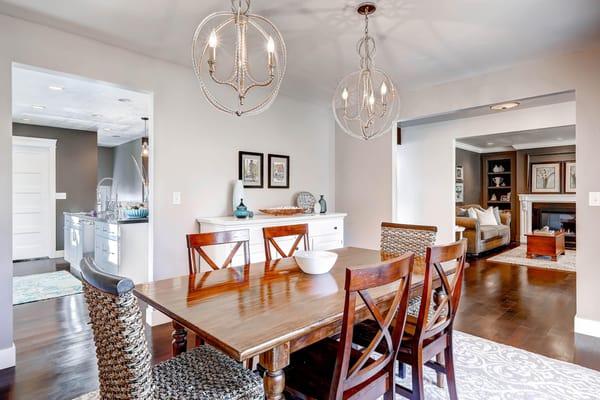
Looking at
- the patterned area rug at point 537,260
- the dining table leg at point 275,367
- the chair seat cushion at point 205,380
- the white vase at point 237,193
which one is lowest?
the patterned area rug at point 537,260

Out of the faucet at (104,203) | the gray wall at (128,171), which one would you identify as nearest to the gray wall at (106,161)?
the gray wall at (128,171)

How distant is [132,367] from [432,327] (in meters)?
1.35

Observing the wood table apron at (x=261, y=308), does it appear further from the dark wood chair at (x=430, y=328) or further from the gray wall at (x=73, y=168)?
the gray wall at (x=73, y=168)

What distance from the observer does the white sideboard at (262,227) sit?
10.4 feet

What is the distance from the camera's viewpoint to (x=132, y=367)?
3.52 feet

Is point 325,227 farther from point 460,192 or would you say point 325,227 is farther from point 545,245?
point 460,192

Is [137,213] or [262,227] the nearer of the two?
[262,227]

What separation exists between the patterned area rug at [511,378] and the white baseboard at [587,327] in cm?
81

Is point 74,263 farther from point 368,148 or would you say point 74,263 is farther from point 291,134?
point 368,148

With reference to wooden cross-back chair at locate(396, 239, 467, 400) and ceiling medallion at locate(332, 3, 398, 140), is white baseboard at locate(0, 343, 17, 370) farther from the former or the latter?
ceiling medallion at locate(332, 3, 398, 140)

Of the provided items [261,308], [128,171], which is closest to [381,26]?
[261,308]

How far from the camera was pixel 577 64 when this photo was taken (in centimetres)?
299

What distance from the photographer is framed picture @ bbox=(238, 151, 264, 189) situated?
3.81m

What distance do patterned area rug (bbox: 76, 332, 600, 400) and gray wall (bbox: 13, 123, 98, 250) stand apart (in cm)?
563
